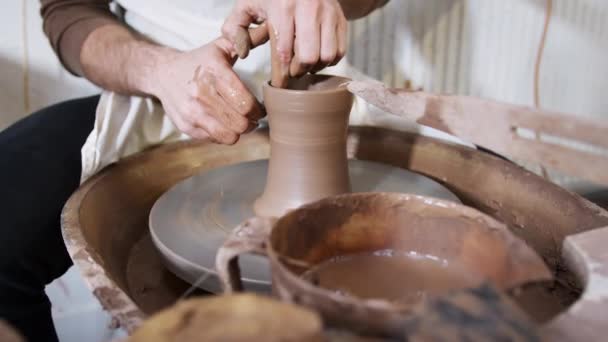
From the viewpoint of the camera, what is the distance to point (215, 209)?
1.03 metres

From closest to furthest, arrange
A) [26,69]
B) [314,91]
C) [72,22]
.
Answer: [314,91] → [72,22] → [26,69]

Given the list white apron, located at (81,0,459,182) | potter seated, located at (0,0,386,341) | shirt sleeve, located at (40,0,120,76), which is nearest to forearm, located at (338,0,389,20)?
potter seated, located at (0,0,386,341)

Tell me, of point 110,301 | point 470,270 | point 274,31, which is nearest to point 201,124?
point 274,31

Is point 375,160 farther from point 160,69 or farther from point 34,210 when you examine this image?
point 34,210

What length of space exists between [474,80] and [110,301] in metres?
1.83

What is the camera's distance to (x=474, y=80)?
7.13 ft

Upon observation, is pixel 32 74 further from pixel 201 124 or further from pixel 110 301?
pixel 110 301

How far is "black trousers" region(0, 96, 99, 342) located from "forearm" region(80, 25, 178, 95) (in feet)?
0.48

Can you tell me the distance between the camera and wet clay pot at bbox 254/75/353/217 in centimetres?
90

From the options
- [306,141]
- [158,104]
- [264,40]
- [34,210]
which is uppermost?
[264,40]

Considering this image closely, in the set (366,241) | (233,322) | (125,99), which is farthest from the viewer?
(125,99)

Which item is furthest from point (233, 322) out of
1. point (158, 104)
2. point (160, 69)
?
point (158, 104)

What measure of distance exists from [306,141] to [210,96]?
252 millimetres

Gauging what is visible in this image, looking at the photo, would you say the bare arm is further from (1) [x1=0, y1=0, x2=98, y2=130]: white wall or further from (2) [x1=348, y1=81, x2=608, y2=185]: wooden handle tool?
(2) [x1=348, y1=81, x2=608, y2=185]: wooden handle tool
